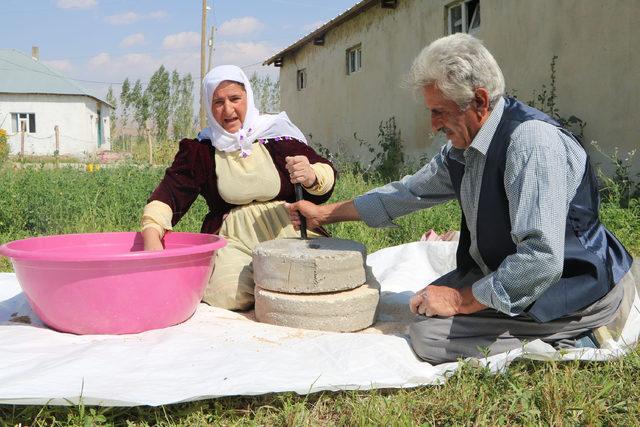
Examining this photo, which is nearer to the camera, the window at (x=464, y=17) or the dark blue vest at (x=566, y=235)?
the dark blue vest at (x=566, y=235)

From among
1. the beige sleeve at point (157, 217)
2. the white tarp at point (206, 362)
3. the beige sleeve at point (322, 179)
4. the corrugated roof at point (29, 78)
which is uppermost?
the corrugated roof at point (29, 78)

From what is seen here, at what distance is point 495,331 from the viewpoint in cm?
252

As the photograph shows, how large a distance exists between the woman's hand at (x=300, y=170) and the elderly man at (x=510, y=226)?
2.55ft

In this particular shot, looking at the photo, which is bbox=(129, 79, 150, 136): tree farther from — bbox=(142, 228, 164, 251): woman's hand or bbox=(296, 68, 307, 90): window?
bbox=(142, 228, 164, 251): woman's hand

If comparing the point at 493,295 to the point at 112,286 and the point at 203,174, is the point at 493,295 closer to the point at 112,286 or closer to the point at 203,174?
the point at 112,286

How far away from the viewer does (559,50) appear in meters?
6.83

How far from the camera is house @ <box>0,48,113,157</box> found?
91.0 ft

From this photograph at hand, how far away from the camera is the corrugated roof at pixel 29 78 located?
28234mm

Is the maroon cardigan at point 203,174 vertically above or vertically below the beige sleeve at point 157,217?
above

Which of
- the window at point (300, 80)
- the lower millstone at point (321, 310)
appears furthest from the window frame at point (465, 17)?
the window at point (300, 80)

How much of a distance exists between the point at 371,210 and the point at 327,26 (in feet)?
36.1

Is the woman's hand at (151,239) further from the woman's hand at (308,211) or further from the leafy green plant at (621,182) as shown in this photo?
the leafy green plant at (621,182)

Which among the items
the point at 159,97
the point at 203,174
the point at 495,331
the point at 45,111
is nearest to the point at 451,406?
the point at 495,331

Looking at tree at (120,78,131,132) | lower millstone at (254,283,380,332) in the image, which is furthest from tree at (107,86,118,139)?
lower millstone at (254,283,380,332)
